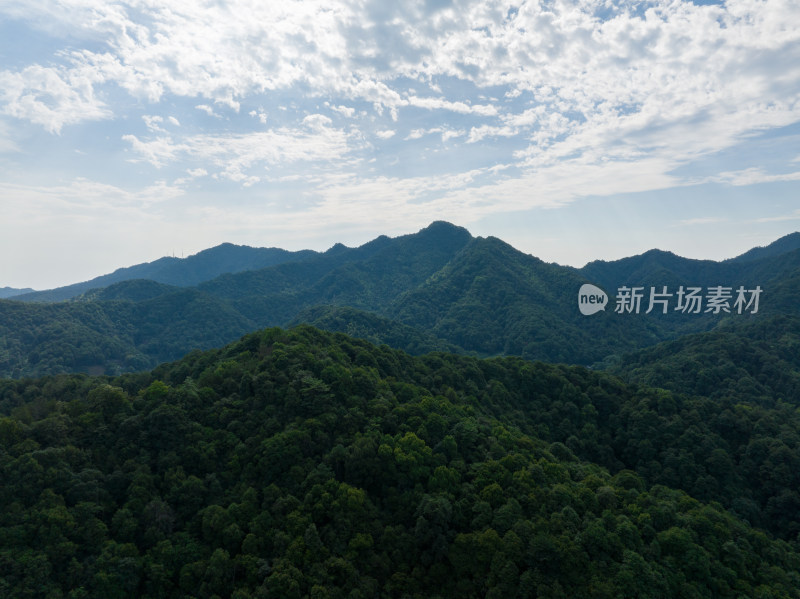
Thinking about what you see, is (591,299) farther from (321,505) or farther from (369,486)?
(321,505)

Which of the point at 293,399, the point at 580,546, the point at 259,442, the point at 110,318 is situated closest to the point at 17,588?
the point at 259,442

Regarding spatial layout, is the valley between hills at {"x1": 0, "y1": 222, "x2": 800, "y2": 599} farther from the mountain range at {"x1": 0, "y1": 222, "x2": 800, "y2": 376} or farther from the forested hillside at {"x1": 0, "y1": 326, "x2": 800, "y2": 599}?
the mountain range at {"x1": 0, "y1": 222, "x2": 800, "y2": 376}

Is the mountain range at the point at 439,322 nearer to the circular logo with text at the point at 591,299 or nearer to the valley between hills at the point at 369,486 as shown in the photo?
the circular logo with text at the point at 591,299

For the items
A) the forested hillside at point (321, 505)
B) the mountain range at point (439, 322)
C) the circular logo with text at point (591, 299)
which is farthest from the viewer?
the circular logo with text at point (591, 299)

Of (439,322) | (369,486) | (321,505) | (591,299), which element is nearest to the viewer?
(321,505)

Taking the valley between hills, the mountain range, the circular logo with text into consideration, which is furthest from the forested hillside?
the circular logo with text

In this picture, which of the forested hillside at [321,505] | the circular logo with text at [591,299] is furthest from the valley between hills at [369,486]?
the circular logo with text at [591,299]

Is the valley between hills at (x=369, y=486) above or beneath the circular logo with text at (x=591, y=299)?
beneath

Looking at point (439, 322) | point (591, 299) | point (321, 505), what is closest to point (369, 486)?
point (321, 505)
